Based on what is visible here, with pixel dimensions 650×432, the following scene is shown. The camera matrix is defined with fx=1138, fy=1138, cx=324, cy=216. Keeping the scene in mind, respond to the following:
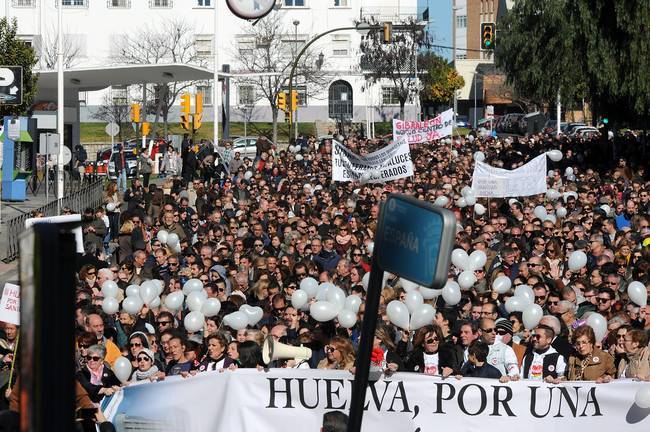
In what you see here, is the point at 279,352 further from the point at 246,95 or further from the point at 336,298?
the point at 246,95

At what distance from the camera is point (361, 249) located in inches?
519

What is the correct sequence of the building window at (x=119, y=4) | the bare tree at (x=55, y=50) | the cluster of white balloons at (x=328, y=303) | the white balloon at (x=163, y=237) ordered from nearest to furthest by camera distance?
the cluster of white balloons at (x=328, y=303), the white balloon at (x=163, y=237), the bare tree at (x=55, y=50), the building window at (x=119, y=4)

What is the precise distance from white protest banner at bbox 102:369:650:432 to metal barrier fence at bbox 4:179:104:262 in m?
11.0

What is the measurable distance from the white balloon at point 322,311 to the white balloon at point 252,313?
1.49 ft

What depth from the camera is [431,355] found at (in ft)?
27.1

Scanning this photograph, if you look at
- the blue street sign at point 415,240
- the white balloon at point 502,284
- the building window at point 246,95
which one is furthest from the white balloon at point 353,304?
the building window at point 246,95

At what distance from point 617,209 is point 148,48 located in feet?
187

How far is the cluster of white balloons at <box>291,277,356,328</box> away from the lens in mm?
9234

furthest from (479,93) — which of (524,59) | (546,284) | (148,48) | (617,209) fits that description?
(546,284)

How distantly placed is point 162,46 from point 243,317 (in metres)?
63.0

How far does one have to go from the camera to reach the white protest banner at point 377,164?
846 inches

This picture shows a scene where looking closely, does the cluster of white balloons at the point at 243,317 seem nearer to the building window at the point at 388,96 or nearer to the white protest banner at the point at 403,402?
the white protest banner at the point at 403,402

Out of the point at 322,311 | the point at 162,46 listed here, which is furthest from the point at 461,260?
the point at 162,46

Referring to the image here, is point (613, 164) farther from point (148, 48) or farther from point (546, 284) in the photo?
point (148, 48)
